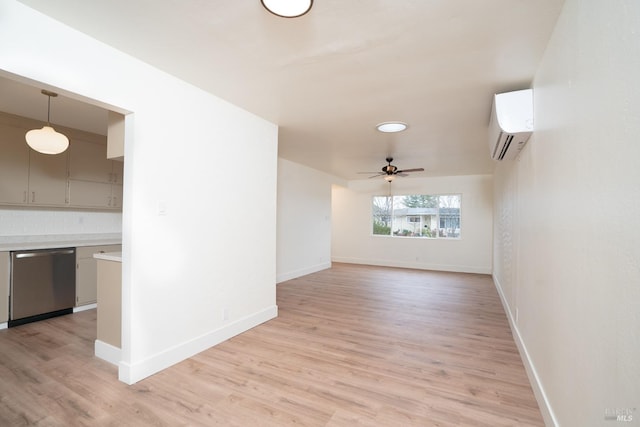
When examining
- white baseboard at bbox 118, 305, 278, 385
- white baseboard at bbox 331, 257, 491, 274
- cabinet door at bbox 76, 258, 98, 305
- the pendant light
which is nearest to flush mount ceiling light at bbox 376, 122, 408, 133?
white baseboard at bbox 118, 305, 278, 385

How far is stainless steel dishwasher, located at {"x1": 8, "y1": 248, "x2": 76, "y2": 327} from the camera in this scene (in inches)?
131

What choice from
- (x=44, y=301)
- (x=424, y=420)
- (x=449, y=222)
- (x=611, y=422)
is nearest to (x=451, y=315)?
(x=424, y=420)

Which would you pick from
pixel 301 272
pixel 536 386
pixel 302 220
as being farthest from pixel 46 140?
pixel 301 272

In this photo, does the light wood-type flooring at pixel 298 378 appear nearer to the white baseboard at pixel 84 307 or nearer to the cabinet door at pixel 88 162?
the white baseboard at pixel 84 307

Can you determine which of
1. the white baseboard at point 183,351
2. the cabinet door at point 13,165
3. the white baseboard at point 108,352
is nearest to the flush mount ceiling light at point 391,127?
the white baseboard at point 183,351

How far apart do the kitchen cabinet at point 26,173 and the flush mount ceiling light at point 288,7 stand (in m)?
3.92

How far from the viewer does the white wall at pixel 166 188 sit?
1.81 metres

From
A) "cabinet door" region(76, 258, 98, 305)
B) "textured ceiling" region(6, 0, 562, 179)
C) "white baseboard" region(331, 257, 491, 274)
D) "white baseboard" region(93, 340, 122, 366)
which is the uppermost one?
"textured ceiling" region(6, 0, 562, 179)

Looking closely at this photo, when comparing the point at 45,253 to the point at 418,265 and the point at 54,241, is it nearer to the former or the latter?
the point at 54,241

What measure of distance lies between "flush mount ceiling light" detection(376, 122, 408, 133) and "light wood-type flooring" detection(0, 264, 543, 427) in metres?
2.43

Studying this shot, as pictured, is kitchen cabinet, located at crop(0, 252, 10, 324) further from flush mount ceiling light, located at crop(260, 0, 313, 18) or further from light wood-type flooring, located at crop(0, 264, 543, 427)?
flush mount ceiling light, located at crop(260, 0, 313, 18)

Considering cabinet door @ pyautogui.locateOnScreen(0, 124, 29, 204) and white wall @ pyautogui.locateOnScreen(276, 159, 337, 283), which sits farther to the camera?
white wall @ pyautogui.locateOnScreen(276, 159, 337, 283)

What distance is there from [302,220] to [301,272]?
Result: 116cm

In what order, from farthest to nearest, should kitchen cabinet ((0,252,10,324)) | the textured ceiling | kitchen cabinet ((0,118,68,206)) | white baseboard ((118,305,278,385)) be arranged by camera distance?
kitchen cabinet ((0,118,68,206))
kitchen cabinet ((0,252,10,324))
white baseboard ((118,305,278,385))
the textured ceiling
